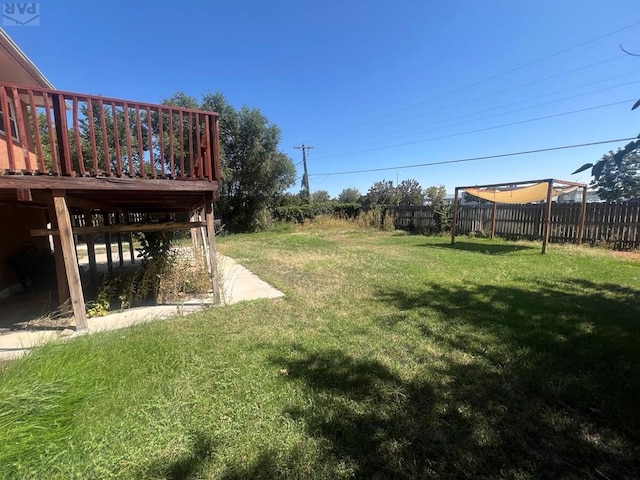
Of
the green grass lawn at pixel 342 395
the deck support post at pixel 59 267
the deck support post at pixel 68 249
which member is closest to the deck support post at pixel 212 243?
the green grass lawn at pixel 342 395

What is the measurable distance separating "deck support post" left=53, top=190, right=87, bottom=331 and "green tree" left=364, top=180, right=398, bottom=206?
19.2 metres

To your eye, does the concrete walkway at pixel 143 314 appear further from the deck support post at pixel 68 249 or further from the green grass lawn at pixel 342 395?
the green grass lawn at pixel 342 395

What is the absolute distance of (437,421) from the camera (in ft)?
6.91

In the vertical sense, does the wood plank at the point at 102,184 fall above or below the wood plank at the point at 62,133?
below

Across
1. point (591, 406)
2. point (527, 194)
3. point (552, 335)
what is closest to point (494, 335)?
point (552, 335)

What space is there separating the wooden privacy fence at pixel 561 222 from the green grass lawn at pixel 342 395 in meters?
6.87

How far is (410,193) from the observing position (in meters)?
21.9

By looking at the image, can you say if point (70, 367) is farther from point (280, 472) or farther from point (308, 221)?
point (308, 221)

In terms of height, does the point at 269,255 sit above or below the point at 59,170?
below

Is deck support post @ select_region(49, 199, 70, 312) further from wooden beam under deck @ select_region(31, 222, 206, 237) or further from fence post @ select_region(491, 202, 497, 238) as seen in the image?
fence post @ select_region(491, 202, 497, 238)

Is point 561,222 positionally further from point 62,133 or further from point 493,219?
point 62,133

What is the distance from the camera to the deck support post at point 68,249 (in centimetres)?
360

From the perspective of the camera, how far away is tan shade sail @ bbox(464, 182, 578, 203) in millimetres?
9367

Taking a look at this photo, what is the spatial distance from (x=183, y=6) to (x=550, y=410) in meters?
10.1
